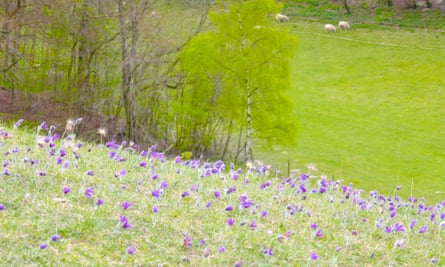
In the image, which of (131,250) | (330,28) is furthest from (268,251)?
(330,28)

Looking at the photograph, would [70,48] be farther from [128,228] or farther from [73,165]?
A: [128,228]

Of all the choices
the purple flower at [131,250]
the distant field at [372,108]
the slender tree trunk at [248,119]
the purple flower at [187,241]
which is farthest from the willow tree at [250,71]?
the purple flower at [131,250]

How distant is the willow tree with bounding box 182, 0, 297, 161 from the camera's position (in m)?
26.0

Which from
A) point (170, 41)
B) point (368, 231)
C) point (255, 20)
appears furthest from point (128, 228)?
point (255, 20)

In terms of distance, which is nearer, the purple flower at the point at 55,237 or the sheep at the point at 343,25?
the purple flower at the point at 55,237

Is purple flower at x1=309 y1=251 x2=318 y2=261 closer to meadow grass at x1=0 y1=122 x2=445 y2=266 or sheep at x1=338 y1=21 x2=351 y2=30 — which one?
meadow grass at x1=0 y1=122 x2=445 y2=266

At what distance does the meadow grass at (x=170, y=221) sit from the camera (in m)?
4.23

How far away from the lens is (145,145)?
72.9ft

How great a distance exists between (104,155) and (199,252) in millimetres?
2682

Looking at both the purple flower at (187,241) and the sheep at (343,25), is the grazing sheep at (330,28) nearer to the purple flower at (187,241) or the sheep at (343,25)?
the sheep at (343,25)

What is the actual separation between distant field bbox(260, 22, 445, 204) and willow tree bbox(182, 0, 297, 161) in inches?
76.9

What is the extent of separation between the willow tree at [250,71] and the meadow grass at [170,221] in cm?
1901

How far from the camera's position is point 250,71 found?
26.4m

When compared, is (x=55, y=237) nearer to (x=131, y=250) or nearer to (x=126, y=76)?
(x=131, y=250)
